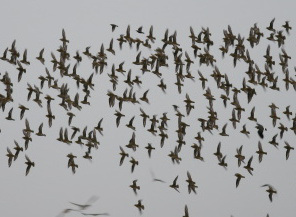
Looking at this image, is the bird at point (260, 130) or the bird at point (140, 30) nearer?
the bird at point (260, 130)

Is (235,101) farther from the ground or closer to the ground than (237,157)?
farther from the ground

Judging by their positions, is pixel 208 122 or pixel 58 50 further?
pixel 208 122

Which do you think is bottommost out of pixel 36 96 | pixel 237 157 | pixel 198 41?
pixel 237 157

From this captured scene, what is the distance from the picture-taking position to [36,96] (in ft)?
186

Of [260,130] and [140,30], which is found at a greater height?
[140,30]

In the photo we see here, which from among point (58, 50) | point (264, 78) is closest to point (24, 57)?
point (58, 50)

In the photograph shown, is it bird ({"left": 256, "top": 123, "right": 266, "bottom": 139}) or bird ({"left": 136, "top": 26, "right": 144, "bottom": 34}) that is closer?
bird ({"left": 256, "top": 123, "right": 266, "bottom": 139})

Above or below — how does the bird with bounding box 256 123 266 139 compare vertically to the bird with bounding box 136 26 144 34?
below

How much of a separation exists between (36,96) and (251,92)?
1830cm

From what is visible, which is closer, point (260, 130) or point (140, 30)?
point (260, 130)

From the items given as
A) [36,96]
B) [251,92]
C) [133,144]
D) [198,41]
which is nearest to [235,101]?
[251,92]

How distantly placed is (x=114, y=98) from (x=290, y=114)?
14.8m

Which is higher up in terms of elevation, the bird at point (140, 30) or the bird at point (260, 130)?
the bird at point (140, 30)

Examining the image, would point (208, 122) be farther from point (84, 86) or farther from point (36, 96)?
point (36, 96)
